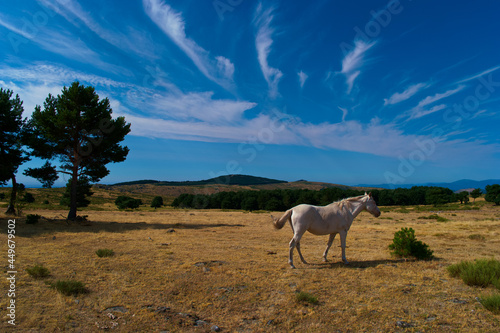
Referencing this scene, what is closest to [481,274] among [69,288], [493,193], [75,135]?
[69,288]

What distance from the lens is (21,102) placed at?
72.2ft

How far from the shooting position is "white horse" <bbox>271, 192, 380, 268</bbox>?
860 cm

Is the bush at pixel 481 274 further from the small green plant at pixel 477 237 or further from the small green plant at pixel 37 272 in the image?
the small green plant at pixel 37 272

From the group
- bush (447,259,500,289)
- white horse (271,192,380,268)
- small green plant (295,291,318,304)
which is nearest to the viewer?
small green plant (295,291,318,304)

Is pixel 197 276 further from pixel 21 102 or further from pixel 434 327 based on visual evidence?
pixel 21 102

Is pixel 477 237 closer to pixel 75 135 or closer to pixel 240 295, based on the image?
pixel 240 295

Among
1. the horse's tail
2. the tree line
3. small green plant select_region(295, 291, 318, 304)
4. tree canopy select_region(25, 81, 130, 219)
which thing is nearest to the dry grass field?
small green plant select_region(295, 291, 318, 304)

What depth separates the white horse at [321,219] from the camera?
8602 millimetres

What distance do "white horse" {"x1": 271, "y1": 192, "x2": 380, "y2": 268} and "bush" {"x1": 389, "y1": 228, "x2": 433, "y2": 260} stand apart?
6.16ft

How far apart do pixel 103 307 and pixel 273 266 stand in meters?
5.19

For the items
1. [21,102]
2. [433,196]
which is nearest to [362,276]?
[21,102]

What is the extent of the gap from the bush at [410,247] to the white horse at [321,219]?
188 cm

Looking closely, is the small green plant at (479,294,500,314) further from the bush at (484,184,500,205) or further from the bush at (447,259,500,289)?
the bush at (484,184,500,205)

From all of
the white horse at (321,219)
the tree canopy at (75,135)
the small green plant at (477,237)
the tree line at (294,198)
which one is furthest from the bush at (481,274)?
the tree line at (294,198)
